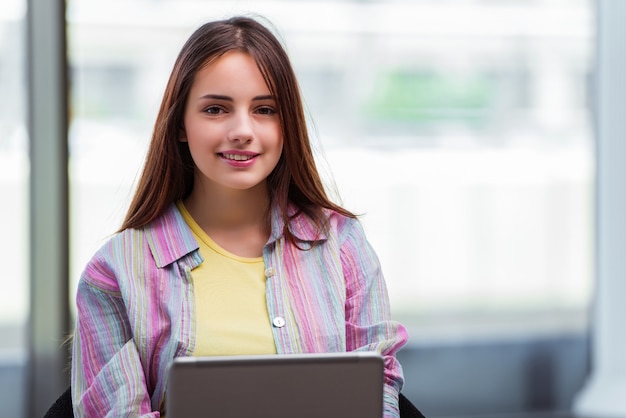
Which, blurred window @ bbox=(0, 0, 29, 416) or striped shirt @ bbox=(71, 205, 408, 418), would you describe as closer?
striped shirt @ bbox=(71, 205, 408, 418)

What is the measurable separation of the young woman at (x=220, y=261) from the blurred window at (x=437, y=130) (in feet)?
5.24

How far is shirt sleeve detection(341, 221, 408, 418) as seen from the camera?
1.51 m

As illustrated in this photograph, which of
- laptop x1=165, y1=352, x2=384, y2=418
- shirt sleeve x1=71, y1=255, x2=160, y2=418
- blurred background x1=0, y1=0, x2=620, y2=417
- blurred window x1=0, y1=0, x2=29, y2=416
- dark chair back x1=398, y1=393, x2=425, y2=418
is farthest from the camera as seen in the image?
blurred background x1=0, y1=0, x2=620, y2=417

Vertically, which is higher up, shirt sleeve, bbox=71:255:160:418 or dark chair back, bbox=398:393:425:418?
shirt sleeve, bbox=71:255:160:418

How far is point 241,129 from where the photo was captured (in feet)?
4.74

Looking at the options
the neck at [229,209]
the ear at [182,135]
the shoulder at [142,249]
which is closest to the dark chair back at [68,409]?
the shoulder at [142,249]

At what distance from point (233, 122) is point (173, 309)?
12.1 inches

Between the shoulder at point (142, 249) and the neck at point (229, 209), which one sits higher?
the neck at point (229, 209)

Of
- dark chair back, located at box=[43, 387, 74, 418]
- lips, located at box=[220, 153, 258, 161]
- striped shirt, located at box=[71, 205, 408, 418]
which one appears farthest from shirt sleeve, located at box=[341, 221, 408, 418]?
dark chair back, located at box=[43, 387, 74, 418]

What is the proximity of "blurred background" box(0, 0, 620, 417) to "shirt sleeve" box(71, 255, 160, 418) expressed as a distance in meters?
1.60

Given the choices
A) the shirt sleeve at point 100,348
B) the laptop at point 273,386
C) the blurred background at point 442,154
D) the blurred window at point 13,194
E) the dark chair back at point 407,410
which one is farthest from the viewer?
the blurred background at point 442,154

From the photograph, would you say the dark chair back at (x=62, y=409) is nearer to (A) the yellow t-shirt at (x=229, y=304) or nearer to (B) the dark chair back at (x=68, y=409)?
(B) the dark chair back at (x=68, y=409)

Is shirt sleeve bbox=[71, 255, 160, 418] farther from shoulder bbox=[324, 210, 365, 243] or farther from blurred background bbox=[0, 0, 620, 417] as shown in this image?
blurred background bbox=[0, 0, 620, 417]

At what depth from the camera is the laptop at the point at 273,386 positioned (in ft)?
3.93
